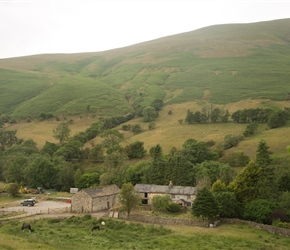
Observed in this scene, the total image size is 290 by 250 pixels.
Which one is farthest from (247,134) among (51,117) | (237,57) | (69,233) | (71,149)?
(237,57)

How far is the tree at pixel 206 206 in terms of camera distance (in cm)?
4353

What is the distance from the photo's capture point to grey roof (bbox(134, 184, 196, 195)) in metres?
57.0

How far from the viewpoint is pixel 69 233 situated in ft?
125

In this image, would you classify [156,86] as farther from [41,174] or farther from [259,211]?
[259,211]

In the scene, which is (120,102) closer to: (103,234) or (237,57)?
(237,57)

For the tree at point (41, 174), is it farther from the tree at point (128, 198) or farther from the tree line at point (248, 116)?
the tree line at point (248, 116)

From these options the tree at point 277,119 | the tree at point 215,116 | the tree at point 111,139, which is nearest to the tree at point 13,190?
the tree at point 111,139

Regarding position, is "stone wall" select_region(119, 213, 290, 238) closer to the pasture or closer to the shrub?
the pasture

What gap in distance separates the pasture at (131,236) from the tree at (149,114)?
258ft

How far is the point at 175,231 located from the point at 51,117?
10286cm

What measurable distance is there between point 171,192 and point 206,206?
46.6 ft

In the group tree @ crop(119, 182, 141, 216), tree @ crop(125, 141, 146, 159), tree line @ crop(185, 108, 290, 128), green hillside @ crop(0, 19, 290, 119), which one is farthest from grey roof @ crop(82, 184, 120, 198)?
green hillside @ crop(0, 19, 290, 119)

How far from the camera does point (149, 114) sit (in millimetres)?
125188

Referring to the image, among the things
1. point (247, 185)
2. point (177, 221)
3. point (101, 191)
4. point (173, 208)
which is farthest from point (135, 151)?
point (177, 221)
